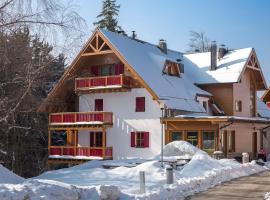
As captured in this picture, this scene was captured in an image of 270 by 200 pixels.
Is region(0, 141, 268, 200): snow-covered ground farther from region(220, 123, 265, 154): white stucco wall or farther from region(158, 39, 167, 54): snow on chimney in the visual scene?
region(158, 39, 167, 54): snow on chimney

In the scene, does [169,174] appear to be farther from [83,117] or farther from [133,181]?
[83,117]

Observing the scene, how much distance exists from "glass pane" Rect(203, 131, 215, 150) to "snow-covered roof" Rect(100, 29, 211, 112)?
8.17 ft

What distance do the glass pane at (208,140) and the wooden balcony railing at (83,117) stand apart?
23.0 feet

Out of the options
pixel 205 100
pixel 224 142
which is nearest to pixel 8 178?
pixel 224 142

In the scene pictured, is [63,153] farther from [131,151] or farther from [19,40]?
[19,40]

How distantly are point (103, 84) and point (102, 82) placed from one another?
0.64ft

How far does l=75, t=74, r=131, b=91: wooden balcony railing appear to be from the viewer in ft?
112

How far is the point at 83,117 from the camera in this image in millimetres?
35719

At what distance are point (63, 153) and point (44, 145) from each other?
9601 millimetres

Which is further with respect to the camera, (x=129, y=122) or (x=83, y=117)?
(x=83, y=117)

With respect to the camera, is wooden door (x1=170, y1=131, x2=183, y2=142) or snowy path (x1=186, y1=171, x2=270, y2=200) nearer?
snowy path (x1=186, y1=171, x2=270, y2=200)

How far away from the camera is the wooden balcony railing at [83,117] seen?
34844 mm

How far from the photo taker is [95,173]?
22.8m

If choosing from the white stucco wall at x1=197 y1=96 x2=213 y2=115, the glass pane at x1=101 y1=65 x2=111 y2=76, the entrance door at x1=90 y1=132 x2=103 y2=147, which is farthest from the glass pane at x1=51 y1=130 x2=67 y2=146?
the white stucco wall at x1=197 y1=96 x2=213 y2=115
